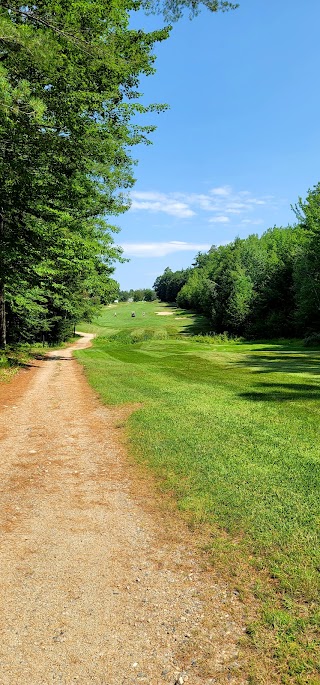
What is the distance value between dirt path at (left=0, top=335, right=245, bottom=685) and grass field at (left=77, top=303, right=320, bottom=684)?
1.06ft

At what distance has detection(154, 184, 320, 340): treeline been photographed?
42.0 m

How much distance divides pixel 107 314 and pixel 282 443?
95.1 meters

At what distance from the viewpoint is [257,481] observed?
5594mm

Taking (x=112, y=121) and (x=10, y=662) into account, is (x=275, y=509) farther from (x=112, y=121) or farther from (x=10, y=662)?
(x=112, y=121)

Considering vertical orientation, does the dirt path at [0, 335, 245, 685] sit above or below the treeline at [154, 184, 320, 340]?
below

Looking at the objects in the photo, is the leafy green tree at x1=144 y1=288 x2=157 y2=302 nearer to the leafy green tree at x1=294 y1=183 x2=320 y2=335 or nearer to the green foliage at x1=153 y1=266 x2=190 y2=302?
the green foliage at x1=153 y1=266 x2=190 y2=302

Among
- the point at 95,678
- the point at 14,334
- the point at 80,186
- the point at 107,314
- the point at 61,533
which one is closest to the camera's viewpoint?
the point at 95,678

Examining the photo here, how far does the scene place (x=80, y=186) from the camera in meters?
15.6

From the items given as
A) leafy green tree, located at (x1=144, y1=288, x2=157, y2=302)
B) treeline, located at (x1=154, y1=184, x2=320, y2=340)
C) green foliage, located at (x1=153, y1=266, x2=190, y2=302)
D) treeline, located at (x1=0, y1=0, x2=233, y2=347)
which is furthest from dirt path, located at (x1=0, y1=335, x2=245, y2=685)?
leafy green tree, located at (x1=144, y1=288, x2=157, y2=302)

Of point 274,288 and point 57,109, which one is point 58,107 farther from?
point 274,288

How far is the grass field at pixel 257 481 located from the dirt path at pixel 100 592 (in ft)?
1.06

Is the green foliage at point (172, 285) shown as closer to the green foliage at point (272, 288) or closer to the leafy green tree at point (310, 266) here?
the green foliage at point (272, 288)

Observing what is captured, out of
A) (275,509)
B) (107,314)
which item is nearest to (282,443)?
(275,509)

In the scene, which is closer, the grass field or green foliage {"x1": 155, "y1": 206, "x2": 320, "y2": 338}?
the grass field
